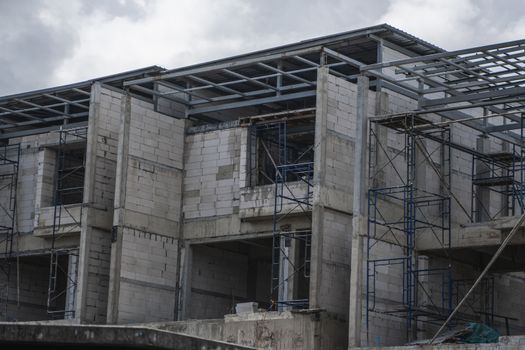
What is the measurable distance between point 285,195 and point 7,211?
47.9ft

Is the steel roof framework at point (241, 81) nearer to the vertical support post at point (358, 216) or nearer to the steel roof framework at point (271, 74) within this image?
the steel roof framework at point (271, 74)

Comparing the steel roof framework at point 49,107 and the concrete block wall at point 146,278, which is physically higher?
the steel roof framework at point 49,107

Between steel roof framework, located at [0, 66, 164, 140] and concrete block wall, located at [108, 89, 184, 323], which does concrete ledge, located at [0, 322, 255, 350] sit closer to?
concrete block wall, located at [108, 89, 184, 323]

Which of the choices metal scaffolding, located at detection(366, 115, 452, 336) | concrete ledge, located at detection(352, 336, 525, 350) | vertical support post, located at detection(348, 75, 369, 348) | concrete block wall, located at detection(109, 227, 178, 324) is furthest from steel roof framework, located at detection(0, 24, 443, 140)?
concrete ledge, located at detection(352, 336, 525, 350)

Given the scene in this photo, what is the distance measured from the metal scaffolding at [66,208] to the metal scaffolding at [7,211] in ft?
6.26

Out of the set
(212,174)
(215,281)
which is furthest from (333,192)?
(215,281)

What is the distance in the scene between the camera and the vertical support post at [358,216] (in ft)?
140

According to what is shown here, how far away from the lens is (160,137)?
51125 millimetres

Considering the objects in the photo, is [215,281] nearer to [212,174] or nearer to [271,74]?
[212,174]

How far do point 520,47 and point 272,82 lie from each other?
14.7 m

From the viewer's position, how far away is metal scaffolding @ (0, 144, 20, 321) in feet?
182

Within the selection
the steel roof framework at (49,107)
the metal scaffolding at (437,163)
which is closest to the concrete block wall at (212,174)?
the steel roof framework at (49,107)

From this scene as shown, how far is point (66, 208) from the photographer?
51969 mm

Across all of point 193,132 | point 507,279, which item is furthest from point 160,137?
point 507,279
